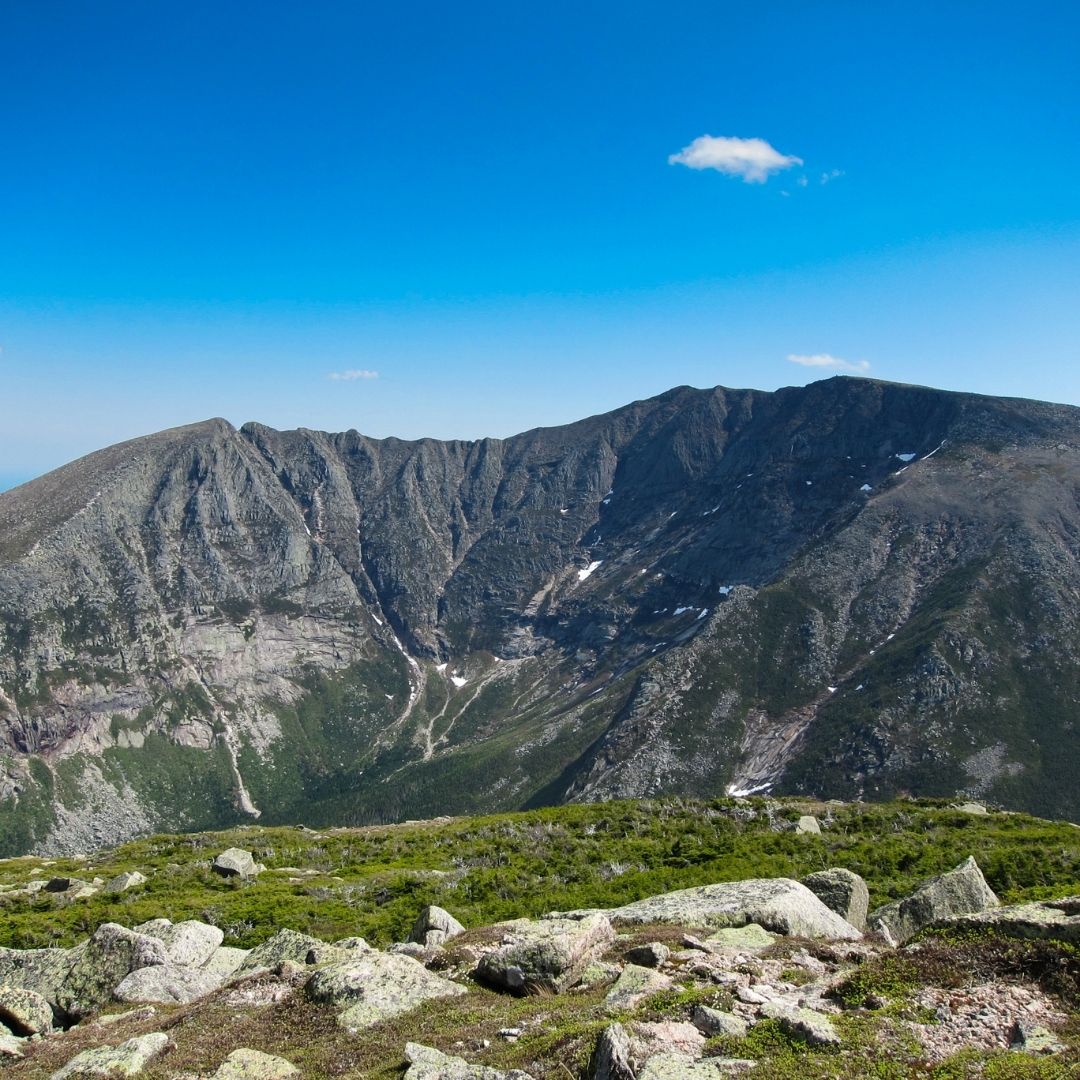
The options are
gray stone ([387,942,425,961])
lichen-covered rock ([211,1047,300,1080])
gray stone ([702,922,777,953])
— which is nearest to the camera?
lichen-covered rock ([211,1047,300,1080])

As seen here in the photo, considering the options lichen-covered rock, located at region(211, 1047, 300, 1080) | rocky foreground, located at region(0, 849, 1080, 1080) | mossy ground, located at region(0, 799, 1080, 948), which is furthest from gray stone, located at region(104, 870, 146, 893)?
lichen-covered rock, located at region(211, 1047, 300, 1080)

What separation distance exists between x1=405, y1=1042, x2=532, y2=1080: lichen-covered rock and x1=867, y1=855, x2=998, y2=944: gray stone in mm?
17825

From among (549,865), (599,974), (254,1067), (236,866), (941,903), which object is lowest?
(236,866)

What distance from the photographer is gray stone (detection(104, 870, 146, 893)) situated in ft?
142

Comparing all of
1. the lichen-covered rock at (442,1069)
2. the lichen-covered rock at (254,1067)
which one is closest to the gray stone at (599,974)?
the lichen-covered rock at (442,1069)

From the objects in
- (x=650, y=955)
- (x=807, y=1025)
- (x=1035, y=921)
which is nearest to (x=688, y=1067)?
(x=807, y=1025)

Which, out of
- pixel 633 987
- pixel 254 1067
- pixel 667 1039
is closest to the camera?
pixel 667 1039

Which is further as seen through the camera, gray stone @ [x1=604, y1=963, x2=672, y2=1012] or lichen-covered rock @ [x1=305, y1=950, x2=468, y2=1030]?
lichen-covered rock @ [x1=305, y1=950, x2=468, y2=1030]

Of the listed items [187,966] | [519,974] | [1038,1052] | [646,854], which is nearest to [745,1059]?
[1038,1052]

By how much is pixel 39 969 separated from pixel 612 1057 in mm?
22478

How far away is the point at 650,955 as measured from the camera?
66.7 feet

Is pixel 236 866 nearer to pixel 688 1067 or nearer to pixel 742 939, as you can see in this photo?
pixel 742 939

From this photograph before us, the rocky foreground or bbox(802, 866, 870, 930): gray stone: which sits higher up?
the rocky foreground

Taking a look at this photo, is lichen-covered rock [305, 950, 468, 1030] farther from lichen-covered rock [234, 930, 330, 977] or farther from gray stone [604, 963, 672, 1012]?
gray stone [604, 963, 672, 1012]
